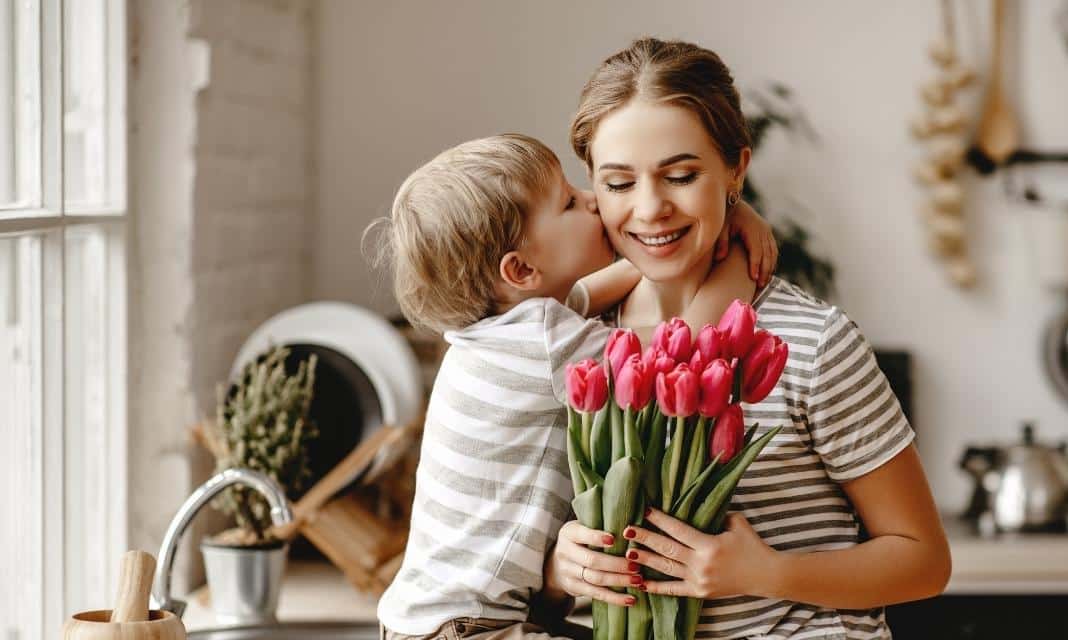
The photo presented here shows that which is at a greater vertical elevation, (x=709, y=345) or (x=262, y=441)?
(x=709, y=345)

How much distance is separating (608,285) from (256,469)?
852mm

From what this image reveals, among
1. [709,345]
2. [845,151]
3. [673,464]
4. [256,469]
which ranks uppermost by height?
[845,151]

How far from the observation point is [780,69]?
9.93ft

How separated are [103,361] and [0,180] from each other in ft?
1.67

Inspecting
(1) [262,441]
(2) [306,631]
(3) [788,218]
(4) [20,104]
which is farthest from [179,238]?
(3) [788,218]

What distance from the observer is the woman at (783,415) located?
3.93 feet

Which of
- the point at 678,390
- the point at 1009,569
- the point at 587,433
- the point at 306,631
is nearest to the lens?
the point at 678,390

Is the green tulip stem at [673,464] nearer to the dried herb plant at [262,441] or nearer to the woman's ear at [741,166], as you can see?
the woman's ear at [741,166]

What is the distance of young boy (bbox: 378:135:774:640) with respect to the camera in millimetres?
1229

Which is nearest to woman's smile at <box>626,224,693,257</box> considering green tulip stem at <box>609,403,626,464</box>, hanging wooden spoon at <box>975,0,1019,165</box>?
green tulip stem at <box>609,403,626,464</box>

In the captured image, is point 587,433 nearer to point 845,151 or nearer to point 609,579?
point 609,579

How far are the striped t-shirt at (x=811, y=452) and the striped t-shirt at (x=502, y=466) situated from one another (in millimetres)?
173

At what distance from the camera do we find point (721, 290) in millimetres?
1301

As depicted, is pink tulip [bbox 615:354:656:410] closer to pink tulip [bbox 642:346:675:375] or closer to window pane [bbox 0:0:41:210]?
pink tulip [bbox 642:346:675:375]
